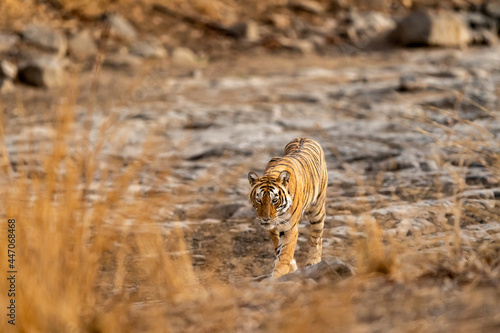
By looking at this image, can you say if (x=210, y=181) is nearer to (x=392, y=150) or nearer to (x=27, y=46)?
(x=392, y=150)

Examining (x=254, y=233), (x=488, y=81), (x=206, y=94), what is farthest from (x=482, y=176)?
(x=206, y=94)

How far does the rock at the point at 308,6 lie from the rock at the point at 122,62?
4.02 meters

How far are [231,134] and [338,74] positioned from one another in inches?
136

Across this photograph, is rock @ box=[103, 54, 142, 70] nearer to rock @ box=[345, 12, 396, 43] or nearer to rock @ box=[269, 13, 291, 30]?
rock @ box=[269, 13, 291, 30]

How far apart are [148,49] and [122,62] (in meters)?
0.87

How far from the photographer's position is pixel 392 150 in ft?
21.8

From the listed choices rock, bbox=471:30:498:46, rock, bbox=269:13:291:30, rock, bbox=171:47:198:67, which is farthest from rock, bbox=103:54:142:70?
rock, bbox=471:30:498:46

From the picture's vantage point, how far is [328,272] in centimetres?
330

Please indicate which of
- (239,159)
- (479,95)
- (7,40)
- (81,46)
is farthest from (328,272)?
(7,40)

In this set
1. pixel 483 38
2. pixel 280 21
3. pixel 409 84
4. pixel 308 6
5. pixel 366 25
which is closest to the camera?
pixel 409 84

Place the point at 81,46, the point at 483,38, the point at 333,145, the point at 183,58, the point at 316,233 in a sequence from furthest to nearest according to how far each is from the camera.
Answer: the point at 483,38, the point at 183,58, the point at 81,46, the point at 333,145, the point at 316,233

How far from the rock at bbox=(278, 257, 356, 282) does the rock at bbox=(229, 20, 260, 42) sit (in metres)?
9.57

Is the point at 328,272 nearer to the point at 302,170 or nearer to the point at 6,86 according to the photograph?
the point at 302,170

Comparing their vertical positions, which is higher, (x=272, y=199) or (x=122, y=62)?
(x=122, y=62)
